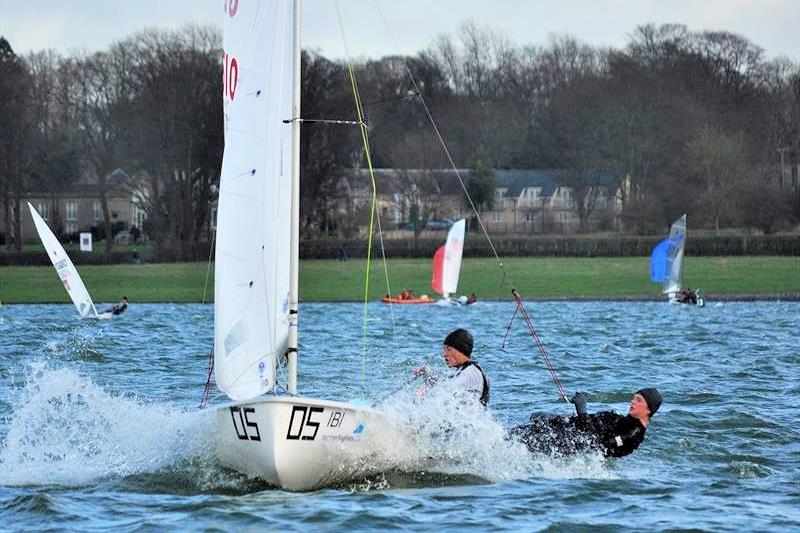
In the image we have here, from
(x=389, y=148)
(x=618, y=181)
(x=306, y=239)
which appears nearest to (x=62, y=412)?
(x=306, y=239)

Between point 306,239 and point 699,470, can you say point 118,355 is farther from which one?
point 306,239

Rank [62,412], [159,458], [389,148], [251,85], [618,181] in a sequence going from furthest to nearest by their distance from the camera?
[389,148] → [618,181] → [62,412] → [159,458] → [251,85]

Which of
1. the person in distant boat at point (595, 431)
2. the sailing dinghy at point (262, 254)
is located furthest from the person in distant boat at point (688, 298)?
the sailing dinghy at point (262, 254)

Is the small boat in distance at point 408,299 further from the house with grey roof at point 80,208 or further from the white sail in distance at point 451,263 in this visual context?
the house with grey roof at point 80,208

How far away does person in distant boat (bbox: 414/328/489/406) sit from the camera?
12953 millimetres

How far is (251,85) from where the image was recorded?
12.6 metres

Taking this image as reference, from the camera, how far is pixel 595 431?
1293 cm

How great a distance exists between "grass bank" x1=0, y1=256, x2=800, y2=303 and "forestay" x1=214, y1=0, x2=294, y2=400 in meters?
34.5

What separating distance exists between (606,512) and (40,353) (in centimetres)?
1678

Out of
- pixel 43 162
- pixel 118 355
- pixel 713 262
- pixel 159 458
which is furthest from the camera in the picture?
pixel 43 162

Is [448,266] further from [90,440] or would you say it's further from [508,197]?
[508,197]

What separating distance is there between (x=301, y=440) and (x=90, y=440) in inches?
153

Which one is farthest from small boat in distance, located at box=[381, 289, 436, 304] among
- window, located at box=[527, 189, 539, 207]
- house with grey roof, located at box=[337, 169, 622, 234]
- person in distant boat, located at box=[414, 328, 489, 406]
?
window, located at box=[527, 189, 539, 207]

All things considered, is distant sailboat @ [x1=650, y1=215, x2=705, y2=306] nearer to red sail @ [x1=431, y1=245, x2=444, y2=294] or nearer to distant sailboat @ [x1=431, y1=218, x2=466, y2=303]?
distant sailboat @ [x1=431, y1=218, x2=466, y2=303]
